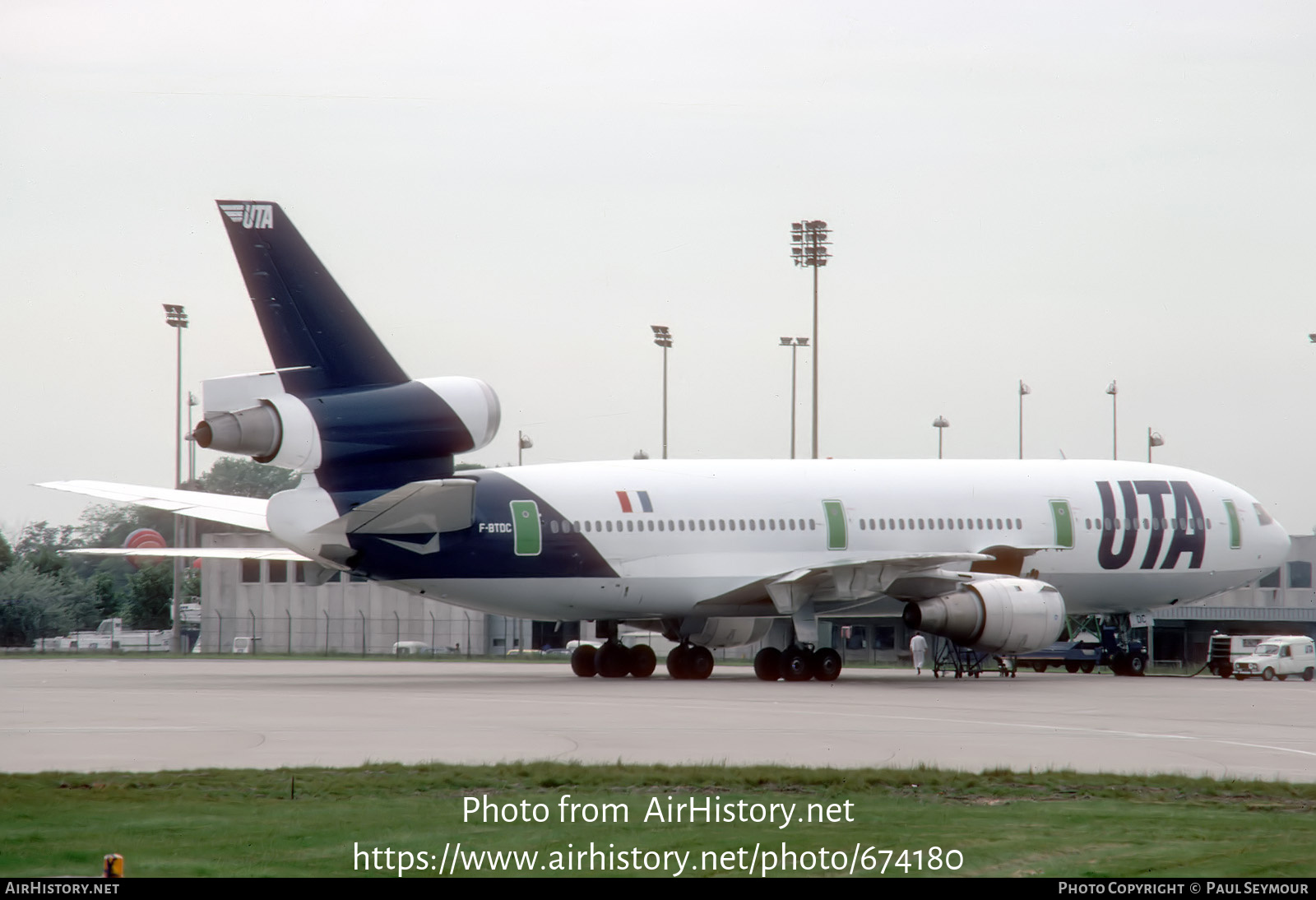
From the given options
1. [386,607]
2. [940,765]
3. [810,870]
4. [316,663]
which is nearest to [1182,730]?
[940,765]

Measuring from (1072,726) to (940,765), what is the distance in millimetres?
6126

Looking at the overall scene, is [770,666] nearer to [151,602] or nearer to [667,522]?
[667,522]

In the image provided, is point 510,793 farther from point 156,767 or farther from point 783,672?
point 783,672

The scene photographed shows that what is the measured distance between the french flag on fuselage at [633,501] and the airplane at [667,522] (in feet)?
0.15

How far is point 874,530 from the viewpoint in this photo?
113ft

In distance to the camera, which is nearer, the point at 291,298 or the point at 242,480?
the point at 291,298

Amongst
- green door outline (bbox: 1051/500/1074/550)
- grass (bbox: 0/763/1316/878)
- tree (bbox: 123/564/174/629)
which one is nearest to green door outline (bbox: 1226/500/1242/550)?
green door outline (bbox: 1051/500/1074/550)

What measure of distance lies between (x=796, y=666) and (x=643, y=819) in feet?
70.7

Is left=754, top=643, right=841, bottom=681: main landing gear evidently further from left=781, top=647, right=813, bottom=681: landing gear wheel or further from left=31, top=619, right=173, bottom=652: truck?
left=31, top=619, right=173, bottom=652: truck

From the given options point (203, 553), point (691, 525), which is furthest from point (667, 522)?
point (203, 553)

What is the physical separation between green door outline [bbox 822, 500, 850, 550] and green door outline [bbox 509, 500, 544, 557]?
6.50m

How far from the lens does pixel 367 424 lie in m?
28.3

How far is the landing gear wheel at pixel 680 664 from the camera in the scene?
33719 millimetres
